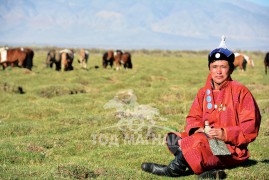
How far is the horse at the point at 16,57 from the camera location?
28.4m

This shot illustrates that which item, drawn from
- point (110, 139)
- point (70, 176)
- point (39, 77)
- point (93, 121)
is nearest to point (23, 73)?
point (39, 77)

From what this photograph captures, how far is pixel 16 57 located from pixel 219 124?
25455mm

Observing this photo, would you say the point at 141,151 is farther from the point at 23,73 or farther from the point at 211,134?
the point at 23,73

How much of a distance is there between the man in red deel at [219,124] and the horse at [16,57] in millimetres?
24667

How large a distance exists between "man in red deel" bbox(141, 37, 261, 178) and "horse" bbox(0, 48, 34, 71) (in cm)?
2467

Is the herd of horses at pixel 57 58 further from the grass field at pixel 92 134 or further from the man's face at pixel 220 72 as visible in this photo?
the man's face at pixel 220 72

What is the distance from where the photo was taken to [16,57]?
29.0m

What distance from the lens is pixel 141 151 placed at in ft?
25.5

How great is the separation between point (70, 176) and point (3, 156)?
6.61 ft

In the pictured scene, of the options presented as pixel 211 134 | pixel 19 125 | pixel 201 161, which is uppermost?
pixel 211 134

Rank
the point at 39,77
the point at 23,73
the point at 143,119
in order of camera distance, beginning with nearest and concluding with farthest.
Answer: the point at 143,119 < the point at 39,77 < the point at 23,73

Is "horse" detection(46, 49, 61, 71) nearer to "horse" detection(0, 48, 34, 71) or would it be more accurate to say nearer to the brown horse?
"horse" detection(0, 48, 34, 71)

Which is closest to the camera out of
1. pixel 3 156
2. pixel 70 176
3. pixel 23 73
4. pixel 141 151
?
pixel 70 176

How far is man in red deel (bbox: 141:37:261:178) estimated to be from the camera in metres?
5.27
